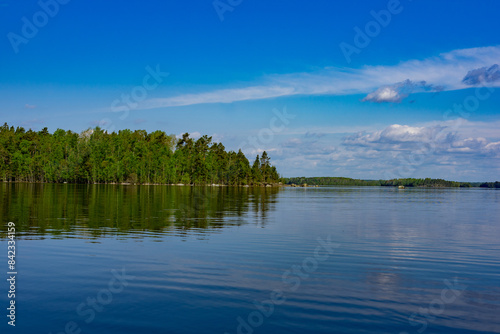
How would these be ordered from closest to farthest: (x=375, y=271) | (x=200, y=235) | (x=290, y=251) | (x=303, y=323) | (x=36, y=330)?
1. (x=36, y=330)
2. (x=303, y=323)
3. (x=375, y=271)
4. (x=290, y=251)
5. (x=200, y=235)

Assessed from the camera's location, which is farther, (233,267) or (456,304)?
(233,267)

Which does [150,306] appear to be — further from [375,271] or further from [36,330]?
[375,271]

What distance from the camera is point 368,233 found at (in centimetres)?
3453

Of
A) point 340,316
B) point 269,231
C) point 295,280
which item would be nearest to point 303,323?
point 340,316

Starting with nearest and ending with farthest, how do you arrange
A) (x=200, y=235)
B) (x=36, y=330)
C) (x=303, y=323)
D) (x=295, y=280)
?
(x=36, y=330) < (x=303, y=323) < (x=295, y=280) < (x=200, y=235)

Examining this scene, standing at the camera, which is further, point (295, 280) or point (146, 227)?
point (146, 227)

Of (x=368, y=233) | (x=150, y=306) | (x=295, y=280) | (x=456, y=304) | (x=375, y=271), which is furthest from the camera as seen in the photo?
(x=368, y=233)

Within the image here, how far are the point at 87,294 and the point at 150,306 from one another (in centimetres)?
292

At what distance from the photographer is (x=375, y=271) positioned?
19.8 meters

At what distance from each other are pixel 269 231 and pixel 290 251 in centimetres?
956

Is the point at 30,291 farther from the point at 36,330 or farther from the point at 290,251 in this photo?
the point at 290,251

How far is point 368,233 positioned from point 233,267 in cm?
1827

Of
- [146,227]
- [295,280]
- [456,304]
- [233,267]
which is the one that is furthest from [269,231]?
[456,304]

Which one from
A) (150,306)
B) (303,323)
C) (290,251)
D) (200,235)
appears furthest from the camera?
(200,235)
